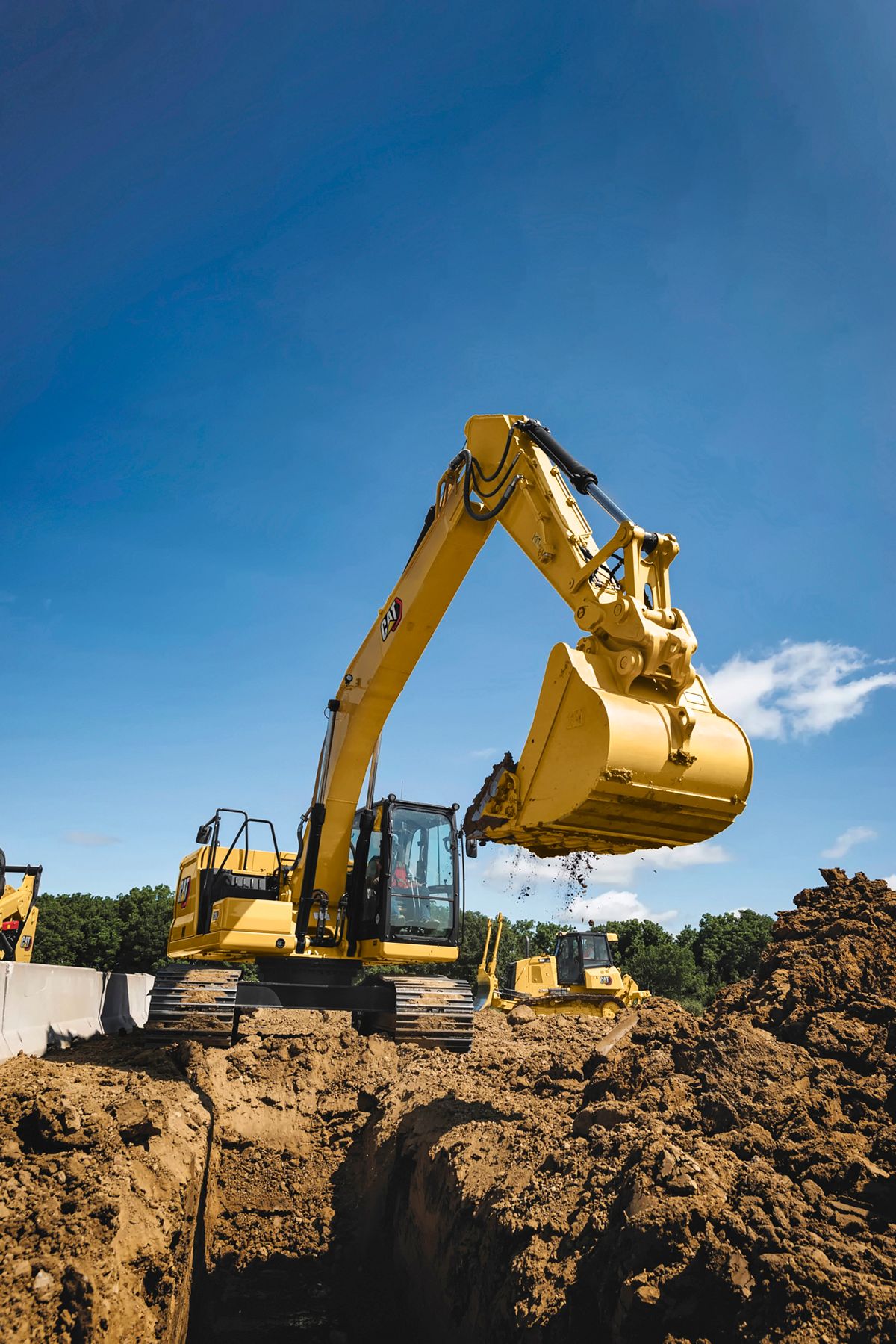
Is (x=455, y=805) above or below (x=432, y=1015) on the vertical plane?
above

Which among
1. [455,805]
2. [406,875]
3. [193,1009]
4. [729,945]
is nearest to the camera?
[193,1009]

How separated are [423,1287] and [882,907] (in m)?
4.07

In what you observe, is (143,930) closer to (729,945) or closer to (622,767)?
(729,945)

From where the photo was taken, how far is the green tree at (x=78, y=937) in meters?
36.7

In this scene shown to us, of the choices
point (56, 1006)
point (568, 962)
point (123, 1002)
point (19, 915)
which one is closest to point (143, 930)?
point (19, 915)

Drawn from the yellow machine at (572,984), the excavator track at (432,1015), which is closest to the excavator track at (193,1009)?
the excavator track at (432,1015)

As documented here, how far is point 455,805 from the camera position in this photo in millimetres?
10086

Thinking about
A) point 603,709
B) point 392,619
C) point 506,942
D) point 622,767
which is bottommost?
point 506,942

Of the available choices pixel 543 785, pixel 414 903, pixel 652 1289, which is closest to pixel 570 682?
pixel 543 785

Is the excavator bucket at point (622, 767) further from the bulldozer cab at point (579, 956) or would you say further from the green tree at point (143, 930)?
the green tree at point (143, 930)

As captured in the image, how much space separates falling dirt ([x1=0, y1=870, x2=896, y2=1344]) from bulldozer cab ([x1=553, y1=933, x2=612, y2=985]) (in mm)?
14818

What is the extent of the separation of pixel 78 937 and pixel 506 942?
89.4 feet

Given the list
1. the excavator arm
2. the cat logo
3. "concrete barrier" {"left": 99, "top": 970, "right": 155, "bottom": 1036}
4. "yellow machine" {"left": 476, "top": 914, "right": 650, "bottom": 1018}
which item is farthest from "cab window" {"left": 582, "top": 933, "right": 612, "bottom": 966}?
the excavator arm

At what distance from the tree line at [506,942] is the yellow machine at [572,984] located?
1120 millimetres
